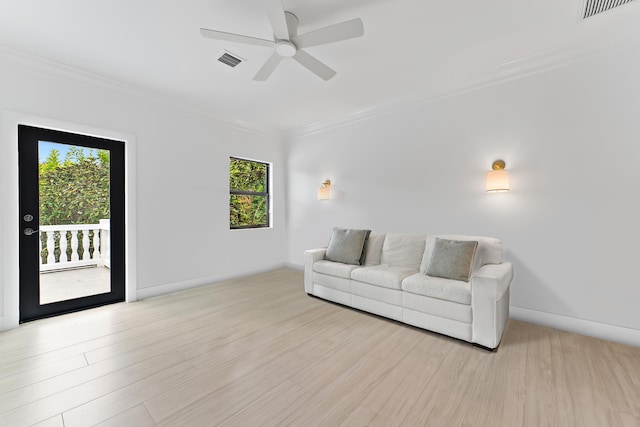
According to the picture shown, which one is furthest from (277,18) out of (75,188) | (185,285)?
(185,285)

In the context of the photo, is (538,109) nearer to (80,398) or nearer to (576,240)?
(576,240)

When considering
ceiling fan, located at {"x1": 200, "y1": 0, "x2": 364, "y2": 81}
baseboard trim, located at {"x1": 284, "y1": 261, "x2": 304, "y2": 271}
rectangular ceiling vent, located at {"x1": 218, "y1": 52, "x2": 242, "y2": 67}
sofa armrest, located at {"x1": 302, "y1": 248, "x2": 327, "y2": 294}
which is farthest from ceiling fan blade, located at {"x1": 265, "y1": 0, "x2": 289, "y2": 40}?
baseboard trim, located at {"x1": 284, "y1": 261, "x2": 304, "y2": 271}

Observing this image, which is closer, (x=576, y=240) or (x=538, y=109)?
(x=576, y=240)

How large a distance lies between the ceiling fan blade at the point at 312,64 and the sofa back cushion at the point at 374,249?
2.09 metres

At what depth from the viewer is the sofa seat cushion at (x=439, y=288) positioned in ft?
7.79

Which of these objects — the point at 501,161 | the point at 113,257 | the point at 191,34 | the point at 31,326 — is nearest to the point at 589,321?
the point at 501,161

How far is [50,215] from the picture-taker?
2953 millimetres

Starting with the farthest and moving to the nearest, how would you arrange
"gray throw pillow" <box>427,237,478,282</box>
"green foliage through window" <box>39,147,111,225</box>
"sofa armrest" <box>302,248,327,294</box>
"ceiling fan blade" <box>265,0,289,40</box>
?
"sofa armrest" <box>302,248,327,294</box> < "green foliage through window" <box>39,147,111,225</box> < "gray throw pillow" <box>427,237,478,282</box> < "ceiling fan blade" <box>265,0,289,40</box>

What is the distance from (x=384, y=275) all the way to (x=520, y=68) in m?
2.62

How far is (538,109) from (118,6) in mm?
3897

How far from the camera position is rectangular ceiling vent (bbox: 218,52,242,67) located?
271cm

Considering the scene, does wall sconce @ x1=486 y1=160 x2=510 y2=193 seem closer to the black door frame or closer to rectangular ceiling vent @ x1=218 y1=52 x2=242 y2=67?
rectangular ceiling vent @ x1=218 y1=52 x2=242 y2=67

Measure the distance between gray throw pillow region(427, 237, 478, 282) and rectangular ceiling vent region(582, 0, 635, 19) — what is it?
2043 mm

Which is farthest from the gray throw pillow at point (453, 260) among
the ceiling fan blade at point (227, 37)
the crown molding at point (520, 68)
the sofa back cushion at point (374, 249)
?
the ceiling fan blade at point (227, 37)
